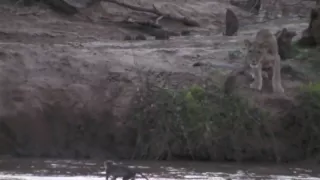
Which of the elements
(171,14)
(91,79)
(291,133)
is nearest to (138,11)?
(171,14)

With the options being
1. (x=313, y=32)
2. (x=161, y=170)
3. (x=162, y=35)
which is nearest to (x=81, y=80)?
(x=161, y=170)

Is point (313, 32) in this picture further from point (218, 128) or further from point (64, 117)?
point (64, 117)

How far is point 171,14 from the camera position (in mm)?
21047

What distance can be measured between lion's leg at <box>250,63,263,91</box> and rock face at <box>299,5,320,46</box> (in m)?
2.55

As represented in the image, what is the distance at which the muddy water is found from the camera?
1180 cm

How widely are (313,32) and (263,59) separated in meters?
2.49

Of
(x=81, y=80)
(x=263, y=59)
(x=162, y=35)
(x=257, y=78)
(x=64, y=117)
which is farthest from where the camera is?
(x=162, y=35)

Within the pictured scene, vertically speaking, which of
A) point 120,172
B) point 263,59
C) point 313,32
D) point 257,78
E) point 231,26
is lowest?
point 120,172

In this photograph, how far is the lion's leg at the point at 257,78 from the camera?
1408 cm

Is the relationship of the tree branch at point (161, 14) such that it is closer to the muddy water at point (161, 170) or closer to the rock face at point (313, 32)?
the rock face at point (313, 32)

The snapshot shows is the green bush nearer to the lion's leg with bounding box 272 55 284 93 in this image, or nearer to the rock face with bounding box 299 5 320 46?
the lion's leg with bounding box 272 55 284 93

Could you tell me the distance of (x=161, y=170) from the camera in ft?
40.6

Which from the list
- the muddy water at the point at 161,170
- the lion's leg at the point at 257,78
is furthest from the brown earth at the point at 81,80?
the muddy water at the point at 161,170

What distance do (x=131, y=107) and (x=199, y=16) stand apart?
8.72 metres
